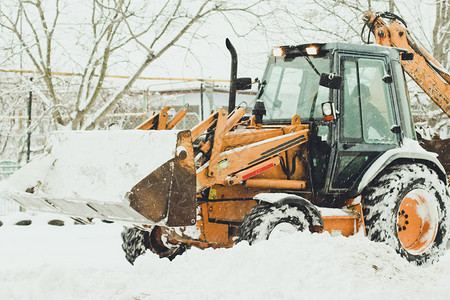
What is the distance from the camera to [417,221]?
21.6 ft

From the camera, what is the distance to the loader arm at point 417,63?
760 cm

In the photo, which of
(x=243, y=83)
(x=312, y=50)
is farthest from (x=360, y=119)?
(x=243, y=83)

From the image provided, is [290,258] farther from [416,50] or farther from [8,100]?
[8,100]

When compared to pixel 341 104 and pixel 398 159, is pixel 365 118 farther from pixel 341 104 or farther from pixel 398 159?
pixel 398 159

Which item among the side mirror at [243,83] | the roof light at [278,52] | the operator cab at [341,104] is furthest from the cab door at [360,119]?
the side mirror at [243,83]

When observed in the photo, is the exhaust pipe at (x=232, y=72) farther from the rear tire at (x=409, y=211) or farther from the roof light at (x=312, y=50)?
the rear tire at (x=409, y=211)

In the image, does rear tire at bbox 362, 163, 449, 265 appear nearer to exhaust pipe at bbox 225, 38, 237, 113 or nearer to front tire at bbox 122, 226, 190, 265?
exhaust pipe at bbox 225, 38, 237, 113

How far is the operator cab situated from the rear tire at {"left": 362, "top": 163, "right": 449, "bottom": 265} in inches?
12.0

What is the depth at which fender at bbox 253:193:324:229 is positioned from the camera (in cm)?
525

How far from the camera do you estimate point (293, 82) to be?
21.6 ft

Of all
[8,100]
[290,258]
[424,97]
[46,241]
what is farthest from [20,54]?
[424,97]

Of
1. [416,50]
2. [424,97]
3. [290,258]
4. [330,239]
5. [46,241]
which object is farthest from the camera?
[424,97]

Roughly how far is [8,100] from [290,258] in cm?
1240

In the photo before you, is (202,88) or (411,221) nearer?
(411,221)
